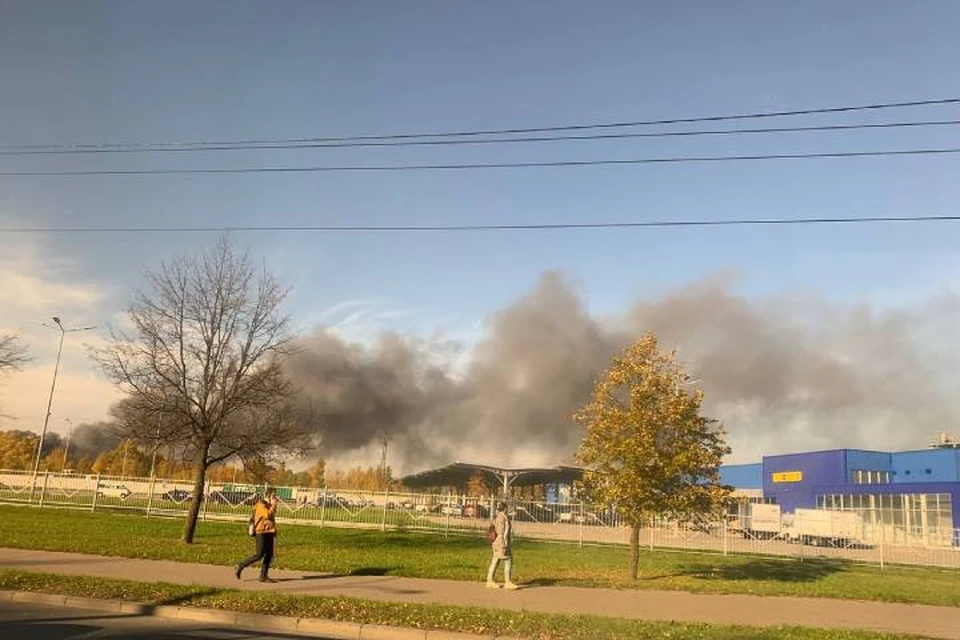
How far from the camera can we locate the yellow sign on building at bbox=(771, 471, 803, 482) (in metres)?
71.1

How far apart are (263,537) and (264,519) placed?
1.13 ft

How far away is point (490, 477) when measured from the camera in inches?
2790

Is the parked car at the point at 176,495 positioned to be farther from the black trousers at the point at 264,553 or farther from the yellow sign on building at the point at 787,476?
the yellow sign on building at the point at 787,476

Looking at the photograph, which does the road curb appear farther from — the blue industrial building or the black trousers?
the blue industrial building

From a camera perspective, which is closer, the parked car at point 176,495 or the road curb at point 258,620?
the road curb at point 258,620

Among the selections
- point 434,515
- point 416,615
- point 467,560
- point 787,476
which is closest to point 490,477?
point 787,476

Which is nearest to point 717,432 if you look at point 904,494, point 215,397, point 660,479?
point 660,479

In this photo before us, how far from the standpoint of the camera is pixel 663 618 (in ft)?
35.0

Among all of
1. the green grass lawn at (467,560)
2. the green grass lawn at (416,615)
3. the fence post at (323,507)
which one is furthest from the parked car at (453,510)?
the green grass lawn at (416,615)

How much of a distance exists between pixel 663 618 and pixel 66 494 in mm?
33927

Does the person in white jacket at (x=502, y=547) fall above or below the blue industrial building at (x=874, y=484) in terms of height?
below

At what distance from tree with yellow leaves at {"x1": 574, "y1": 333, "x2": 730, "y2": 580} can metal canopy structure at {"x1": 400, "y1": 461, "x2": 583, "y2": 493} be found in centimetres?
2109

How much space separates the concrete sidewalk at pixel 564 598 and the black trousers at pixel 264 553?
0.97 feet

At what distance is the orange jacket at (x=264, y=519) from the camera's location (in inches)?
518
